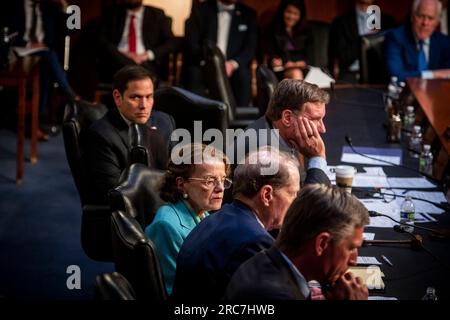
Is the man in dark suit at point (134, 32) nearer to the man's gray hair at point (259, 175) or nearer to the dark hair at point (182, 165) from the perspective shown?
the dark hair at point (182, 165)

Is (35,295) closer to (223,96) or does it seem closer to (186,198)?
(186,198)

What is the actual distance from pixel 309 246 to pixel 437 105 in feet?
11.2

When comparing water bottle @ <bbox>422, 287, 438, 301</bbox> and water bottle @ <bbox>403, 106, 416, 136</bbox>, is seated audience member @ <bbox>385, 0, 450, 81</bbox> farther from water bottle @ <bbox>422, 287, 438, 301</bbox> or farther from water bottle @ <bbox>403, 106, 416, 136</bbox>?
water bottle @ <bbox>422, 287, 438, 301</bbox>

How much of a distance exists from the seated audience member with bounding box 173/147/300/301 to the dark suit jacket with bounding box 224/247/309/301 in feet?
0.80

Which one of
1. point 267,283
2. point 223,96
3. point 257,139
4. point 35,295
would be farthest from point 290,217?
point 223,96

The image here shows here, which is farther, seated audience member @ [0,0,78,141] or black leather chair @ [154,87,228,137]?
seated audience member @ [0,0,78,141]

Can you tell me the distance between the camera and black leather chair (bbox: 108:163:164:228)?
3268 millimetres

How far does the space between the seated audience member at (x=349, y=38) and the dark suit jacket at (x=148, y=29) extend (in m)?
1.56

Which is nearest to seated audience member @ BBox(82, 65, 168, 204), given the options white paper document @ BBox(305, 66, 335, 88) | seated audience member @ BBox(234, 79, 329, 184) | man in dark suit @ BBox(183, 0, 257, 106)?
seated audience member @ BBox(234, 79, 329, 184)

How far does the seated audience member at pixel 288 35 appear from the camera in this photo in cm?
775

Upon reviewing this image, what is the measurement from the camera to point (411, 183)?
3.97 m

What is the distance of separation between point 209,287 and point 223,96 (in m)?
3.19

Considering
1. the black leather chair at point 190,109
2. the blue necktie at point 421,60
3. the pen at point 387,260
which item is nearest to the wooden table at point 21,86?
the black leather chair at point 190,109
